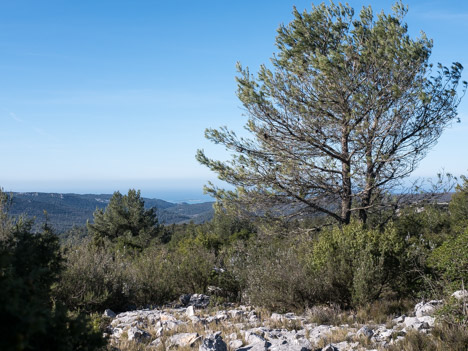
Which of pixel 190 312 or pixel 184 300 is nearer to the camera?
pixel 190 312

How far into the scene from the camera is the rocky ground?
15.2ft

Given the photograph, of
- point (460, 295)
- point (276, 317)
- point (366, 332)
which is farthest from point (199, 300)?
point (460, 295)

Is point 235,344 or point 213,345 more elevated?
point 213,345

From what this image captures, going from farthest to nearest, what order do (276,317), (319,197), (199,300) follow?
(319,197)
(199,300)
(276,317)

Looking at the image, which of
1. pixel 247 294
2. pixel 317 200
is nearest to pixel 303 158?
pixel 317 200

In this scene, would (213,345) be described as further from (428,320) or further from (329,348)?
(428,320)

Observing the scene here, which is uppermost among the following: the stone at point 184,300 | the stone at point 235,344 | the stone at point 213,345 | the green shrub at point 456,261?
the green shrub at point 456,261

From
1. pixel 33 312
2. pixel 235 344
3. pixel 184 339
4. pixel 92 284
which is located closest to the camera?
pixel 33 312

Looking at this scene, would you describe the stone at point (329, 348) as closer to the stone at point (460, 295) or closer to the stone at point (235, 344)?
the stone at point (235, 344)

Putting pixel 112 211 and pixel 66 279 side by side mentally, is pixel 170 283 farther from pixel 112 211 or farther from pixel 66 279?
pixel 112 211

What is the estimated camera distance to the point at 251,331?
5.15 m

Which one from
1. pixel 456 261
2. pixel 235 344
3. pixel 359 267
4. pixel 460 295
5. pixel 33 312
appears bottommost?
pixel 235 344

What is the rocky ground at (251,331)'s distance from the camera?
4.63 metres

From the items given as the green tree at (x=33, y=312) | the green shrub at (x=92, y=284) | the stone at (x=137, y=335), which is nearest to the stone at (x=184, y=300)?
the green shrub at (x=92, y=284)
